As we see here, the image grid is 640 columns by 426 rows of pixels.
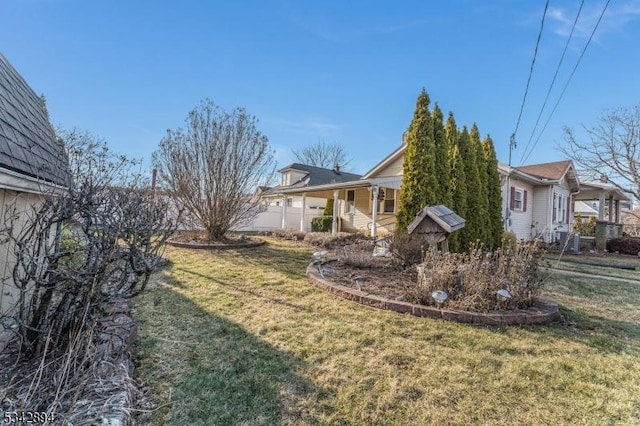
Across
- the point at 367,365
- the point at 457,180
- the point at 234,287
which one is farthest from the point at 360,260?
the point at 457,180

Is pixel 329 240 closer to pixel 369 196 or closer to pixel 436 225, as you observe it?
pixel 369 196

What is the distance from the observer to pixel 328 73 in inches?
516

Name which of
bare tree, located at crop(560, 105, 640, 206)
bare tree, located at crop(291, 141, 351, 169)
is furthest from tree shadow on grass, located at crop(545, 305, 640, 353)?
bare tree, located at crop(291, 141, 351, 169)

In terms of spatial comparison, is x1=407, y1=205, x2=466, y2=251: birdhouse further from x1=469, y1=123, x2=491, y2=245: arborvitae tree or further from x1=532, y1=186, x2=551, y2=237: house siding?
x1=532, y1=186, x2=551, y2=237: house siding

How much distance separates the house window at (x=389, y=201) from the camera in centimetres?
1611

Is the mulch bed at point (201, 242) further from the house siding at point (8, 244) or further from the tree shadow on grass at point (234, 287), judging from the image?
the house siding at point (8, 244)

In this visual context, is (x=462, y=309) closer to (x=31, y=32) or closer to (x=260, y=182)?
(x=260, y=182)

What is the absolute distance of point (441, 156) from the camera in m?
10.1

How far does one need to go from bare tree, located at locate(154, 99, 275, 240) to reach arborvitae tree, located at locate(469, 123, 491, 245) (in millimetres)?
7792

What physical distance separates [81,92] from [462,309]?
13525mm

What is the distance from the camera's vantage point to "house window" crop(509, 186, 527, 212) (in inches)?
576

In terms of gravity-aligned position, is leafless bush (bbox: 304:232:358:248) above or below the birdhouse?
below

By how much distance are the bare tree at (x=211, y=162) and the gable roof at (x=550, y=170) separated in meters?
12.9

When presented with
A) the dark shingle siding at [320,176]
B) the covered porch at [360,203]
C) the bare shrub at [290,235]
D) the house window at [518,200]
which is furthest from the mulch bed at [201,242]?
the dark shingle siding at [320,176]
